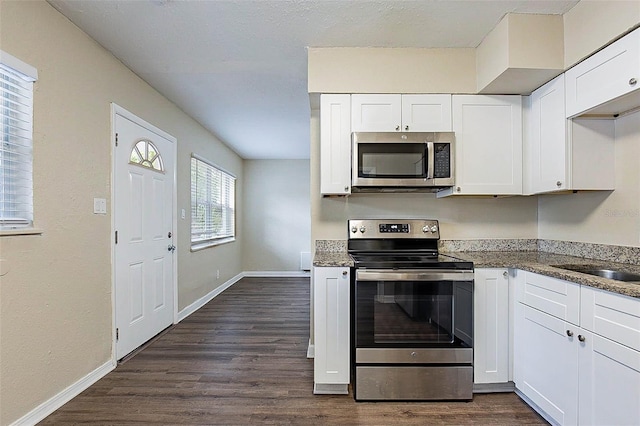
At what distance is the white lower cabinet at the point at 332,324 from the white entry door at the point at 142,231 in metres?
1.68

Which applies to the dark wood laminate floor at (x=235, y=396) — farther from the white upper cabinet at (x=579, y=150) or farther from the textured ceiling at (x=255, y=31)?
the textured ceiling at (x=255, y=31)

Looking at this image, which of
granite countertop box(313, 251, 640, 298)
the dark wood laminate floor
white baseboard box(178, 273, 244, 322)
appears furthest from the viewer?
white baseboard box(178, 273, 244, 322)

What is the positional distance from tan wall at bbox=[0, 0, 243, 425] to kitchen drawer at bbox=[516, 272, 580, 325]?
9.60ft

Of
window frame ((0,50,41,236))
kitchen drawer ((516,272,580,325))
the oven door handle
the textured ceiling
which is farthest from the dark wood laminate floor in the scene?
the textured ceiling

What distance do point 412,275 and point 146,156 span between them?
264cm

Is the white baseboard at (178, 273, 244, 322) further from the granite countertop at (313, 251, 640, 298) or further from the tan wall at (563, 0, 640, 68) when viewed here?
the tan wall at (563, 0, 640, 68)

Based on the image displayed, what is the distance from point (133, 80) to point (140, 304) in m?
2.00

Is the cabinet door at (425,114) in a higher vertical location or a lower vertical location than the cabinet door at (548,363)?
higher

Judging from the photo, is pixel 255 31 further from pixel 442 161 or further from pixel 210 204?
Result: pixel 210 204

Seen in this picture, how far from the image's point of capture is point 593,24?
1.88 m

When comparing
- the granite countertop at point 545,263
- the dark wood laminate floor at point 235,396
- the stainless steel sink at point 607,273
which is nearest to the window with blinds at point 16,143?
the dark wood laminate floor at point 235,396

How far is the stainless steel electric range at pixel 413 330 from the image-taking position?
2088 mm

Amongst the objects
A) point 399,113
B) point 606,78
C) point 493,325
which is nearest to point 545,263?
point 493,325

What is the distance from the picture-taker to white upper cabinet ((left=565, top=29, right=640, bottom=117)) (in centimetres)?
166
